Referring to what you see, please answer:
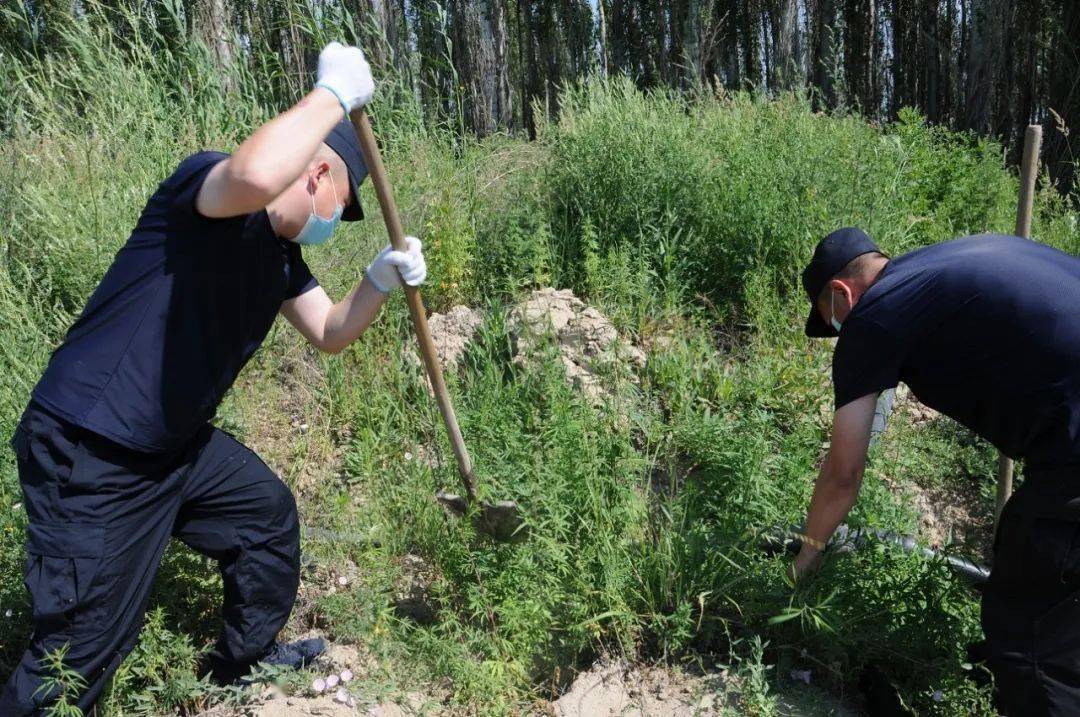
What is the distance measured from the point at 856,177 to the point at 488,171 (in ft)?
7.85

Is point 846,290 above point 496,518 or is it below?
above

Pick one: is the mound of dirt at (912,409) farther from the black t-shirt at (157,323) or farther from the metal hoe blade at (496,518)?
the black t-shirt at (157,323)

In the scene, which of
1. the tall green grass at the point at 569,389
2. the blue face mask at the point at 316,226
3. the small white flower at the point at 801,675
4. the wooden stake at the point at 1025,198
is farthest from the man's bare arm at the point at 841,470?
the blue face mask at the point at 316,226

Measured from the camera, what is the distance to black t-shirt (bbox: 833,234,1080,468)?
2252mm

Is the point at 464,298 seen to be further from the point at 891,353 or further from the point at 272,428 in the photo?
the point at 891,353

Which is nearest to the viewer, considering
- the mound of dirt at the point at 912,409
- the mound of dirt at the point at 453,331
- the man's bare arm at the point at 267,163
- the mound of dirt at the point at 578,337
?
the man's bare arm at the point at 267,163

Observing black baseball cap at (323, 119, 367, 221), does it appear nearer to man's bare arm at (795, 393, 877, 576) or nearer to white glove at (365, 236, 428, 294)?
white glove at (365, 236, 428, 294)

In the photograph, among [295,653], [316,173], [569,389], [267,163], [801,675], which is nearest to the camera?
[267,163]

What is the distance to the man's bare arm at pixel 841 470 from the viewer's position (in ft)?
7.82

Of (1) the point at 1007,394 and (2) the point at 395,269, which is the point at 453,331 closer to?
(2) the point at 395,269

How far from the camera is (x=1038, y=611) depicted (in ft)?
7.54

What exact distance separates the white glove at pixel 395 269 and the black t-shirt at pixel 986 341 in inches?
57.2

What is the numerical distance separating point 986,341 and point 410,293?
6.10ft

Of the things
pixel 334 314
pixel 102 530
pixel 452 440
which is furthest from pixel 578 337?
pixel 102 530
